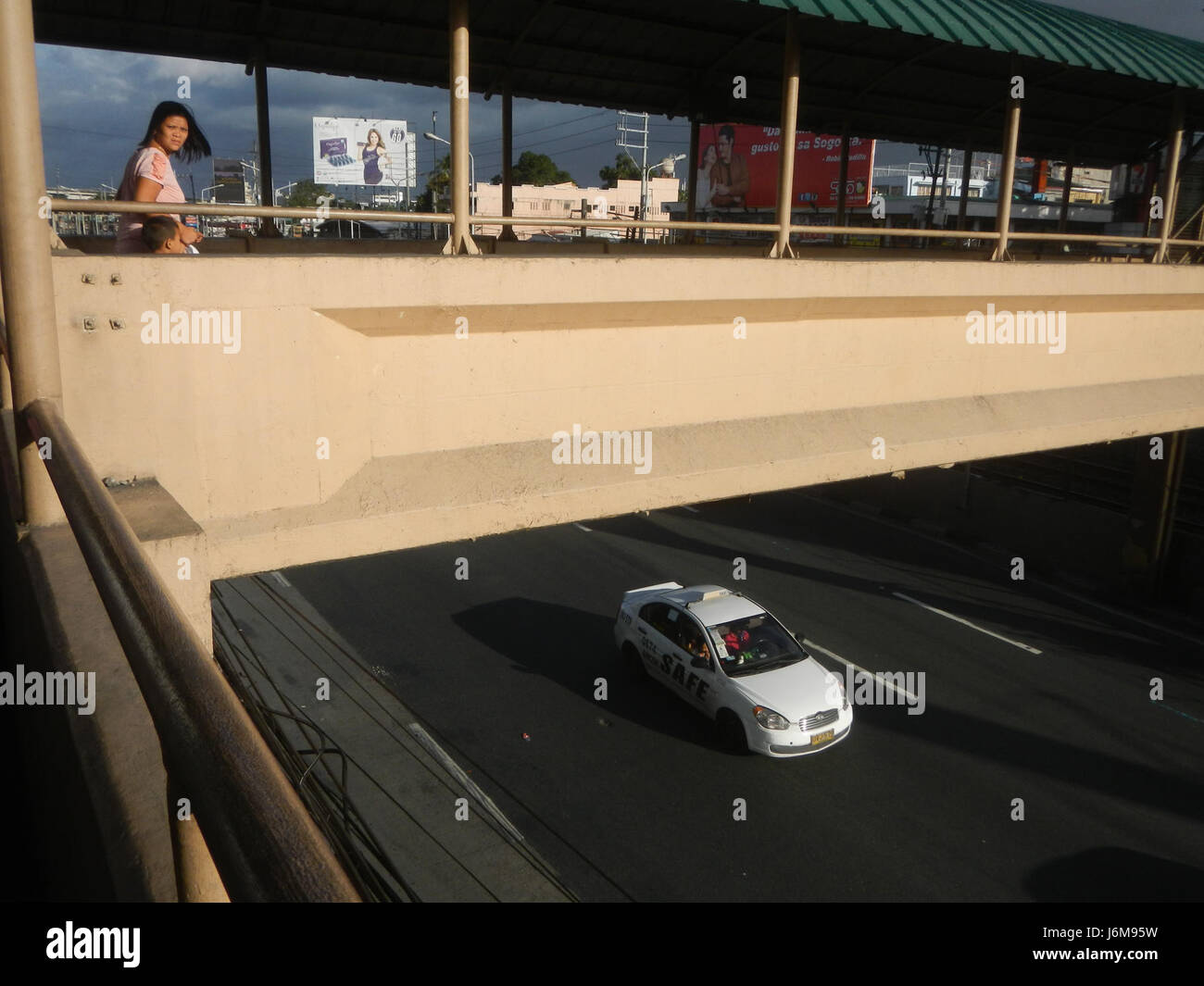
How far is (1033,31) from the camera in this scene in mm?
8695

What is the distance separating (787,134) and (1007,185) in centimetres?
302

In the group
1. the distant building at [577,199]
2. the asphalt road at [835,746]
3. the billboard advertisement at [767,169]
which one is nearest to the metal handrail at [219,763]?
the asphalt road at [835,746]

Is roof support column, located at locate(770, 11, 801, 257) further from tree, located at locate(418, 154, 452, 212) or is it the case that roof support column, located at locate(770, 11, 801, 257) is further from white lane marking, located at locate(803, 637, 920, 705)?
tree, located at locate(418, 154, 452, 212)

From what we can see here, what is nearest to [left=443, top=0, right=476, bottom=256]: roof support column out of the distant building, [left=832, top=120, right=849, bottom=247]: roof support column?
[left=832, top=120, right=849, bottom=247]: roof support column

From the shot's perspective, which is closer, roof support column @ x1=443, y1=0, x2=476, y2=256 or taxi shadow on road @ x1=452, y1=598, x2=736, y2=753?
roof support column @ x1=443, y1=0, x2=476, y2=256

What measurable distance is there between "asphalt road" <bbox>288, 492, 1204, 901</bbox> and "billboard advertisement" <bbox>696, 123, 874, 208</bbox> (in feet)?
134

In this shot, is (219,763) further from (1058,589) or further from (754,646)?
(1058,589)

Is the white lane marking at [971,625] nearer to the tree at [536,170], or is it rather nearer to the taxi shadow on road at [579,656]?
the taxi shadow on road at [579,656]

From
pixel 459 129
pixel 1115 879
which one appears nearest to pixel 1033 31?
pixel 459 129

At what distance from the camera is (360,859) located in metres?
4.44

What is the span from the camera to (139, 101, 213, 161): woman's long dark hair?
17.3 ft

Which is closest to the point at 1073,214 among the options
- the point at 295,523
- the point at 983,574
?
the point at 983,574

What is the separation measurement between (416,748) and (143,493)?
359 inches

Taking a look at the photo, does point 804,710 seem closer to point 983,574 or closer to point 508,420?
point 508,420
